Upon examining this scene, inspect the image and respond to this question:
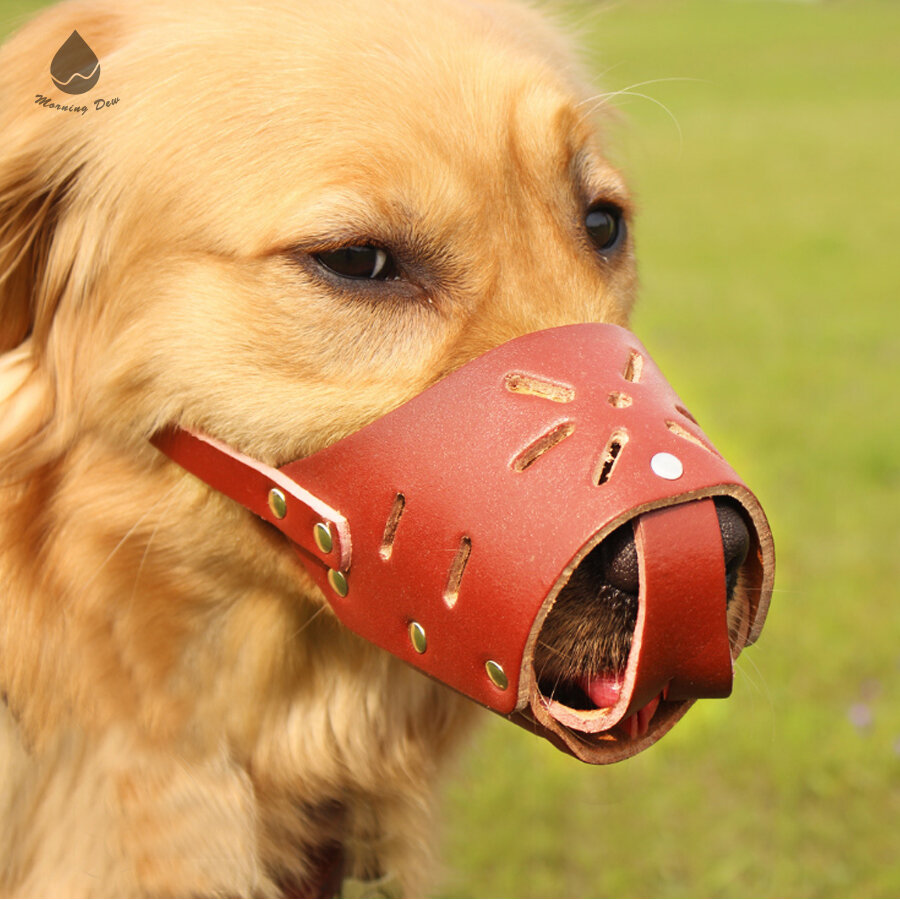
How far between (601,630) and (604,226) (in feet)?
2.87

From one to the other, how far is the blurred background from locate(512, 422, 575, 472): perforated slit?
663 millimetres

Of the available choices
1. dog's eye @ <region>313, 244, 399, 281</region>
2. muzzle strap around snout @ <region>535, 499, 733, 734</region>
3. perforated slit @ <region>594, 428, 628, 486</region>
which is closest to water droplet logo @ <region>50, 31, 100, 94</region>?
dog's eye @ <region>313, 244, 399, 281</region>

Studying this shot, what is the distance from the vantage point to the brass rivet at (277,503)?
1.70 m

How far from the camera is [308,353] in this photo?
1.69m

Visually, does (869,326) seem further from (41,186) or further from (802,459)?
(41,186)

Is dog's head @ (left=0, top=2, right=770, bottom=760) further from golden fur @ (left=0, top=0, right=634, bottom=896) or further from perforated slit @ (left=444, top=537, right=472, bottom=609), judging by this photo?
perforated slit @ (left=444, top=537, right=472, bottom=609)

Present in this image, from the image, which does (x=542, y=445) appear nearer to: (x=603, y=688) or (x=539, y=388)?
(x=539, y=388)

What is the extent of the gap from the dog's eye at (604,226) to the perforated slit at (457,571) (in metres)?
0.76

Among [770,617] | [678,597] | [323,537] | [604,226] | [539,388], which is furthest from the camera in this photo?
[770,617]

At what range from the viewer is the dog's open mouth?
1489 millimetres

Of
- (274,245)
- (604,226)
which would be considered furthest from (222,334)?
(604,226)

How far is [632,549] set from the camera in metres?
1.46

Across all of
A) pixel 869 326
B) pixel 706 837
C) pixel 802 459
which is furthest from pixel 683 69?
pixel 706 837

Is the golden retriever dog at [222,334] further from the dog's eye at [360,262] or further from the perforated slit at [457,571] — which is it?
the perforated slit at [457,571]
